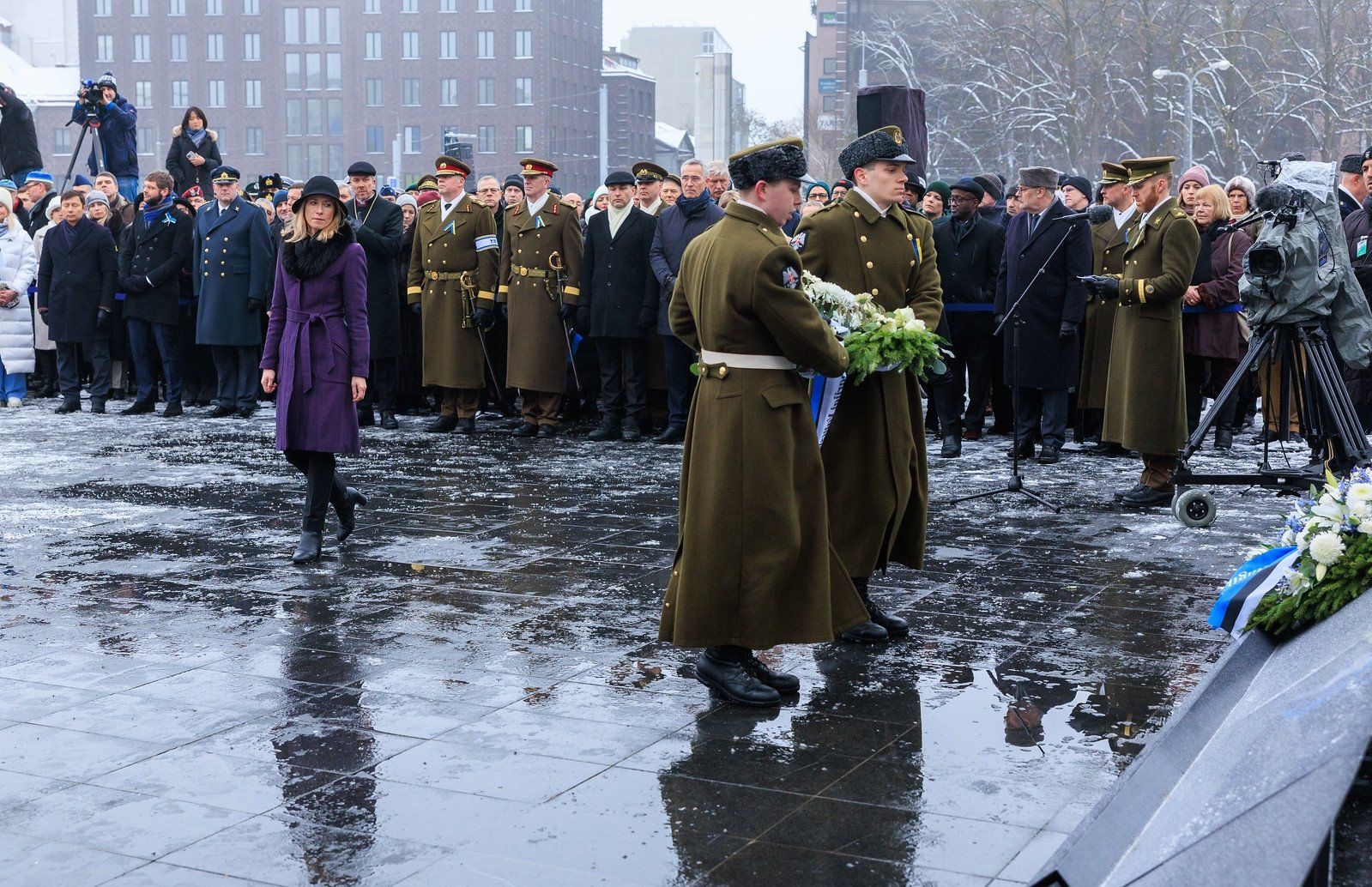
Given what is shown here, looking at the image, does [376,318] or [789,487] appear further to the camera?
[376,318]

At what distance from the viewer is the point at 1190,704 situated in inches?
173

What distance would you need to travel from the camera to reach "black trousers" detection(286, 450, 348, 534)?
8219 mm

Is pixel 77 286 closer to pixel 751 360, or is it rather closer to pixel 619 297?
pixel 619 297

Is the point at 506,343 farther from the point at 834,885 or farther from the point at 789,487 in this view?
the point at 834,885

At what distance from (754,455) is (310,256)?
364 cm

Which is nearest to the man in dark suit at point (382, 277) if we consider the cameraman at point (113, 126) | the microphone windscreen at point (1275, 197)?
the cameraman at point (113, 126)

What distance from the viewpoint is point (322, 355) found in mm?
8141

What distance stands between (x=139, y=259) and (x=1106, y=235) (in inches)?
365

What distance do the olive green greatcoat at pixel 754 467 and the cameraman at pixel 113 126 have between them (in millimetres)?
15895

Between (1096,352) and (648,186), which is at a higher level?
(648,186)

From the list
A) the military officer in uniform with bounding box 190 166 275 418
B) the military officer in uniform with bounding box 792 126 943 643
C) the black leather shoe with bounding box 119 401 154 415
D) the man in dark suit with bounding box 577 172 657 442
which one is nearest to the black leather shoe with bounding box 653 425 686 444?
the man in dark suit with bounding box 577 172 657 442

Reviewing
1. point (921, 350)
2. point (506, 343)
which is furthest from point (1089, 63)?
point (921, 350)

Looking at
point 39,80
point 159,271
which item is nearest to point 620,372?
point 159,271

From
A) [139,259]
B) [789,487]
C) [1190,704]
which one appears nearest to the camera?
[1190,704]
